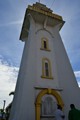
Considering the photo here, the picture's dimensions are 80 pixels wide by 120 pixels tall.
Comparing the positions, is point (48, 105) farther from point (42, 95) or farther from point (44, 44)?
point (44, 44)

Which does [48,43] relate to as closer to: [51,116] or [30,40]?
[30,40]

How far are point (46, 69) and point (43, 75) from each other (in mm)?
889

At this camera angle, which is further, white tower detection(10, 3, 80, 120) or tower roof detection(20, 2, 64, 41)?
tower roof detection(20, 2, 64, 41)

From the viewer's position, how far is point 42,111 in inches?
429

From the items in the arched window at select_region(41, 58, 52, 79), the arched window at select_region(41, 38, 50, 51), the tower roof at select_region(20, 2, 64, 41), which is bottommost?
the arched window at select_region(41, 58, 52, 79)

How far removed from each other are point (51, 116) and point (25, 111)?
7.03ft

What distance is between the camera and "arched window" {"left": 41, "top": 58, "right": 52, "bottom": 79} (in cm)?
1245

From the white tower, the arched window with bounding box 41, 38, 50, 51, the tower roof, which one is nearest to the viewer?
the white tower

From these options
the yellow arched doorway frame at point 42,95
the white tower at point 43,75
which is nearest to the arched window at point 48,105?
the white tower at point 43,75

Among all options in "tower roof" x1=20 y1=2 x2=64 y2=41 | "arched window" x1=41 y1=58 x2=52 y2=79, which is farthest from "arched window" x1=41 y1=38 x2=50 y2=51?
"tower roof" x1=20 y1=2 x2=64 y2=41

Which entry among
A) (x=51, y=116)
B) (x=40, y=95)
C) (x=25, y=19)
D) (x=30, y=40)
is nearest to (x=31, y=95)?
(x=40, y=95)

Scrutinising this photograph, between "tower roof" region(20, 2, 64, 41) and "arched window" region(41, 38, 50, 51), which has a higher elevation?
"tower roof" region(20, 2, 64, 41)

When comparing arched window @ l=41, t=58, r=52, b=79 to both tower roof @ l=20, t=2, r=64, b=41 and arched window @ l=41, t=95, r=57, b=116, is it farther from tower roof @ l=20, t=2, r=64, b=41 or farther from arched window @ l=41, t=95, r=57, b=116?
tower roof @ l=20, t=2, r=64, b=41

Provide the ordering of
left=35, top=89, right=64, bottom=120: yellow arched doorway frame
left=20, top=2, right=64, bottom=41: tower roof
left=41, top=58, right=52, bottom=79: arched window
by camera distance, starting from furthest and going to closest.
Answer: left=20, top=2, right=64, bottom=41: tower roof, left=41, top=58, right=52, bottom=79: arched window, left=35, top=89, right=64, bottom=120: yellow arched doorway frame
